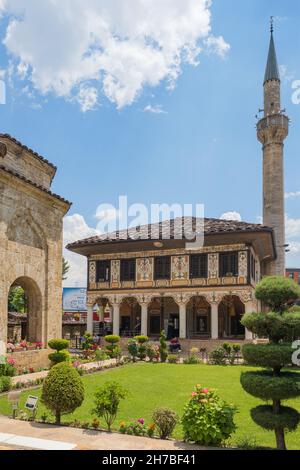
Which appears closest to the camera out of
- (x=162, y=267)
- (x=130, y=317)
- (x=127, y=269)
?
(x=162, y=267)

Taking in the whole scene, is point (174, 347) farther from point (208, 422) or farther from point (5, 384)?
point (208, 422)

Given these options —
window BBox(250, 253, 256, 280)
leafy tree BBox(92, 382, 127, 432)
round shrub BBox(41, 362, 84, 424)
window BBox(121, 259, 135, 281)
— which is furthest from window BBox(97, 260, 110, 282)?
leafy tree BBox(92, 382, 127, 432)

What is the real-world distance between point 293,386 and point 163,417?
242 cm

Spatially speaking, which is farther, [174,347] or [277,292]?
[174,347]

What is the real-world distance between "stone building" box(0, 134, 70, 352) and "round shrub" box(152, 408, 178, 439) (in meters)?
9.00

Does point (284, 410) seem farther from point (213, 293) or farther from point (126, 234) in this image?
point (126, 234)

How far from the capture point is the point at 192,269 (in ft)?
97.9

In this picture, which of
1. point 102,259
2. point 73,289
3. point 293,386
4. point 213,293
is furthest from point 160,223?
point 293,386

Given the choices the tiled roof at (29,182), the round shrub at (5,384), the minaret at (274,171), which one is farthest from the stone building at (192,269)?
the round shrub at (5,384)

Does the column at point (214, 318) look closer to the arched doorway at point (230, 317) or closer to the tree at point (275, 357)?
the arched doorway at point (230, 317)

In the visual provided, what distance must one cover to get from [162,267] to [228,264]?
16.1ft

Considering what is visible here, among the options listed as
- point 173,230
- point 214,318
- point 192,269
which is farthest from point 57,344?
point 173,230

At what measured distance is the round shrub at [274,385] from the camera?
6828 millimetres

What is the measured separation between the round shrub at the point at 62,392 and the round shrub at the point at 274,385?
3.65 meters
